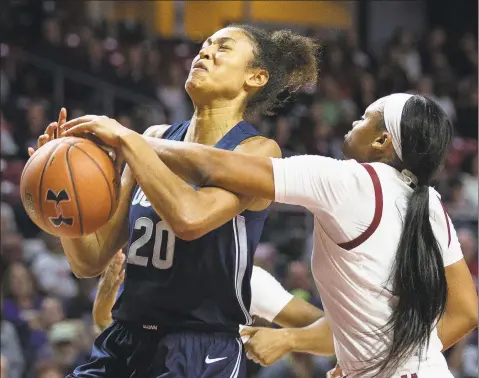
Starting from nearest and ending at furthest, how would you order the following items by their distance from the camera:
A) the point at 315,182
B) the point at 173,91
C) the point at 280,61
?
1. the point at 315,182
2. the point at 280,61
3. the point at 173,91

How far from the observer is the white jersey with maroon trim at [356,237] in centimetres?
289

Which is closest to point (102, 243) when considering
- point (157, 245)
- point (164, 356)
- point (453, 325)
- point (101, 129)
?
point (157, 245)

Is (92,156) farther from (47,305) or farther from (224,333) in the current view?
(47,305)

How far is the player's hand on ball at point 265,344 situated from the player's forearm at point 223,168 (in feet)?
2.70

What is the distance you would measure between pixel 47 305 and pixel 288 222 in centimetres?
262

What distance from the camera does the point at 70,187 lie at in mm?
2875

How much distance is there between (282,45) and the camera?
11.9 ft

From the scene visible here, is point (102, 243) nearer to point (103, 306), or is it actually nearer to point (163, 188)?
point (103, 306)

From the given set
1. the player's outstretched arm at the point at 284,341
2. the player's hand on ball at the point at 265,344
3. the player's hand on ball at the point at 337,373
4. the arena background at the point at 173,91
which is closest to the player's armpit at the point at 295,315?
the player's outstretched arm at the point at 284,341

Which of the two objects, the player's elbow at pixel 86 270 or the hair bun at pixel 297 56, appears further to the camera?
the hair bun at pixel 297 56

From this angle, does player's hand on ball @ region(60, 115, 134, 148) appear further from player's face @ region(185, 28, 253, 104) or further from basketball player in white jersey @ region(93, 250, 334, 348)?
basketball player in white jersey @ region(93, 250, 334, 348)

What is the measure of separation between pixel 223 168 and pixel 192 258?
42cm

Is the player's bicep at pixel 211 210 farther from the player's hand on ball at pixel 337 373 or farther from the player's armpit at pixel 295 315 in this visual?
the player's armpit at pixel 295 315

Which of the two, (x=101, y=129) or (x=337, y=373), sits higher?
(x=101, y=129)
